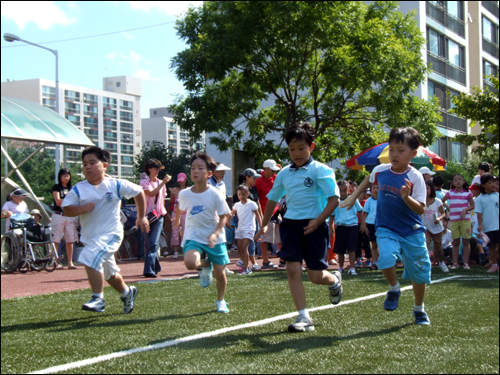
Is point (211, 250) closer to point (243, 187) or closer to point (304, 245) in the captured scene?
point (304, 245)

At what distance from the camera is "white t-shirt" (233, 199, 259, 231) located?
9.05m

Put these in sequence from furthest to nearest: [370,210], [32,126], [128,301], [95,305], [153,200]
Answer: [370,210]
[153,200]
[128,301]
[95,305]
[32,126]

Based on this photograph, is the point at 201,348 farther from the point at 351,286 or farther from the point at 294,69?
the point at 294,69

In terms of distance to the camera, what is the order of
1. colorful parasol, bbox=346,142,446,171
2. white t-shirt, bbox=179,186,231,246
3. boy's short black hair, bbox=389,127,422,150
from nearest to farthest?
boy's short black hair, bbox=389,127,422,150
white t-shirt, bbox=179,186,231,246
colorful parasol, bbox=346,142,446,171

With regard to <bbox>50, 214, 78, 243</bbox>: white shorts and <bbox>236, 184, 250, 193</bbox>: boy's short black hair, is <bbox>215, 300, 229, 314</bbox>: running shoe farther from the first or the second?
<bbox>50, 214, 78, 243</bbox>: white shorts

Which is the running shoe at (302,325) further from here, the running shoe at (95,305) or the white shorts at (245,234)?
the white shorts at (245,234)

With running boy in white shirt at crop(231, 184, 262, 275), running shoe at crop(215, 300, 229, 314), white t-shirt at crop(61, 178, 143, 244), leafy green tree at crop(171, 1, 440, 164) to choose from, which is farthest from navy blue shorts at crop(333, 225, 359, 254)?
leafy green tree at crop(171, 1, 440, 164)

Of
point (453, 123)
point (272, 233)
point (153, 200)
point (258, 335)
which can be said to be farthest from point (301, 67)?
point (453, 123)

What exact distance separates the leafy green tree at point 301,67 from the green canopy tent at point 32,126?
14.1m

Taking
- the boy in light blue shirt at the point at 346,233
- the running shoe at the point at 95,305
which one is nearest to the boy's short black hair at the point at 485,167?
the boy in light blue shirt at the point at 346,233

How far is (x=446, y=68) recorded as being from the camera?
91.4 feet

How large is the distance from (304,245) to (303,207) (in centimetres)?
30

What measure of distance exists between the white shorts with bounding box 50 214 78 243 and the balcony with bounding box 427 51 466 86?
2129 centimetres

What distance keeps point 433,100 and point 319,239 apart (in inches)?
681
